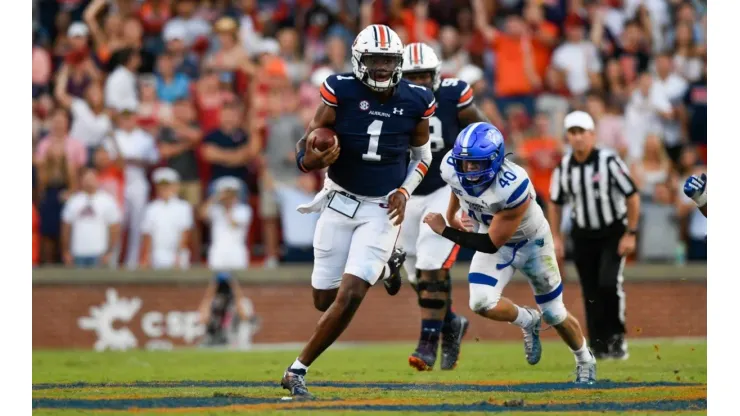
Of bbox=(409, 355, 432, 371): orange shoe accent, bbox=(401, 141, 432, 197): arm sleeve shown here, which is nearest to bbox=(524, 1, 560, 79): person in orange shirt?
bbox=(409, 355, 432, 371): orange shoe accent

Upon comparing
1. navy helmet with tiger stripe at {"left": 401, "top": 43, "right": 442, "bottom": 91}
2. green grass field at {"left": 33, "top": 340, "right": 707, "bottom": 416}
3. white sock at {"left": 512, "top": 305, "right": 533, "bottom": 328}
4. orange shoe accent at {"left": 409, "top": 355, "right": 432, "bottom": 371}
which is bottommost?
green grass field at {"left": 33, "top": 340, "right": 707, "bottom": 416}

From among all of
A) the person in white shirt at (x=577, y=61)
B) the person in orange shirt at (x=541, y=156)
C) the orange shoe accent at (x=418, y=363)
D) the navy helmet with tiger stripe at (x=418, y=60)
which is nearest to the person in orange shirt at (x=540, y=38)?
the person in white shirt at (x=577, y=61)

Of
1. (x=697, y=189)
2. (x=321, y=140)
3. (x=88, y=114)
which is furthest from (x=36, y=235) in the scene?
(x=697, y=189)

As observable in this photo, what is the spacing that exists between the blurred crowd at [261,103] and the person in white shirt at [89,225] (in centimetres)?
2

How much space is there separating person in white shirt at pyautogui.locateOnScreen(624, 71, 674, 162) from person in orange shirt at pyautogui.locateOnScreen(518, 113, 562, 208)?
1038 millimetres

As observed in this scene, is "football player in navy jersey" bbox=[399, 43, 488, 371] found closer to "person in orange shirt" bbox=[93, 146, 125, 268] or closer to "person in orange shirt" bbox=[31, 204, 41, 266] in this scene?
"person in orange shirt" bbox=[93, 146, 125, 268]

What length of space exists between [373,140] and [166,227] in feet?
20.5

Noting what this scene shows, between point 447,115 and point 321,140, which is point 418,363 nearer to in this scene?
point 447,115

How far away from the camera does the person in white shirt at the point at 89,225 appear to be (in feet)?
46.2

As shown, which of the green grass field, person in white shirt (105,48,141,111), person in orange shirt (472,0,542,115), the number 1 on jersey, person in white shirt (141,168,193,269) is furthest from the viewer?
person in orange shirt (472,0,542,115)

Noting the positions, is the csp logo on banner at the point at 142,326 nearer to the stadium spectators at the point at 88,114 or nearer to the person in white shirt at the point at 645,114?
the stadium spectators at the point at 88,114

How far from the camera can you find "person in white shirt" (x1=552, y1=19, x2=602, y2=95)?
52.8ft

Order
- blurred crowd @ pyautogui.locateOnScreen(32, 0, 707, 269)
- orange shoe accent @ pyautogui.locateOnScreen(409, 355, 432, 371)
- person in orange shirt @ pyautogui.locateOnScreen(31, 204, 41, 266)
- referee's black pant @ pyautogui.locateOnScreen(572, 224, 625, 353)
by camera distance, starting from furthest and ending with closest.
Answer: blurred crowd @ pyautogui.locateOnScreen(32, 0, 707, 269), person in orange shirt @ pyautogui.locateOnScreen(31, 204, 41, 266), referee's black pant @ pyautogui.locateOnScreen(572, 224, 625, 353), orange shoe accent @ pyautogui.locateOnScreen(409, 355, 432, 371)

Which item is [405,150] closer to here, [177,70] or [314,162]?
[314,162]
